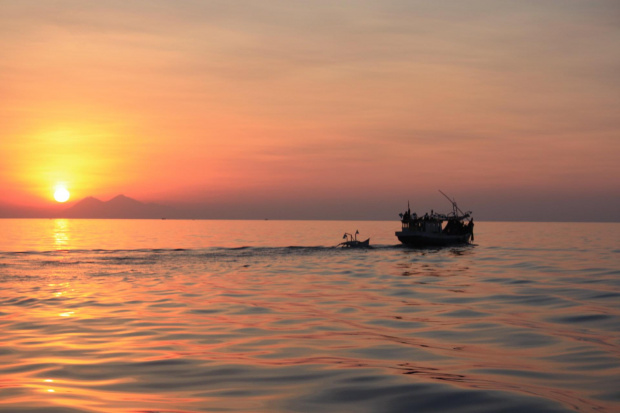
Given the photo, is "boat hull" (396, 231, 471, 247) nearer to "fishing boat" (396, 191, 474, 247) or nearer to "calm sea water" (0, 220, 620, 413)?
"fishing boat" (396, 191, 474, 247)

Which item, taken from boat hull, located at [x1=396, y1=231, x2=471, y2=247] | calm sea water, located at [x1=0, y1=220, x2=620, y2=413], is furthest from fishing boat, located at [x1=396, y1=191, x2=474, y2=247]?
calm sea water, located at [x1=0, y1=220, x2=620, y2=413]

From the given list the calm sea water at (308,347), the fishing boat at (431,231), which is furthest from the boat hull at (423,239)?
the calm sea water at (308,347)

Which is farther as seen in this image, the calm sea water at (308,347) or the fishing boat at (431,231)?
the fishing boat at (431,231)

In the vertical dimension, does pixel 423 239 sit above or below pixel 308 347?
above

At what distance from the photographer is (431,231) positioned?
10400cm

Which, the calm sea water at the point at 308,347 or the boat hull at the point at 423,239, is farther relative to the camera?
the boat hull at the point at 423,239

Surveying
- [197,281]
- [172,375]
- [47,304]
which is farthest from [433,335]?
[197,281]

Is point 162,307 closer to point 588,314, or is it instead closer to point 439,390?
point 439,390

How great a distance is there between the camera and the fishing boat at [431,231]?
9988cm

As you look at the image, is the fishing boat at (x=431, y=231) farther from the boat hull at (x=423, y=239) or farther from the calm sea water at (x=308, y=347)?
the calm sea water at (x=308, y=347)

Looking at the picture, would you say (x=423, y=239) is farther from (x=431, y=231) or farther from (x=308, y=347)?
(x=308, y=347)

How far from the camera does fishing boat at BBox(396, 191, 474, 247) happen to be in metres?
99.9

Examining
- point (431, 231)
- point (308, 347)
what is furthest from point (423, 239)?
point (308, 347)

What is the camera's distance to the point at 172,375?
48.5 ft
